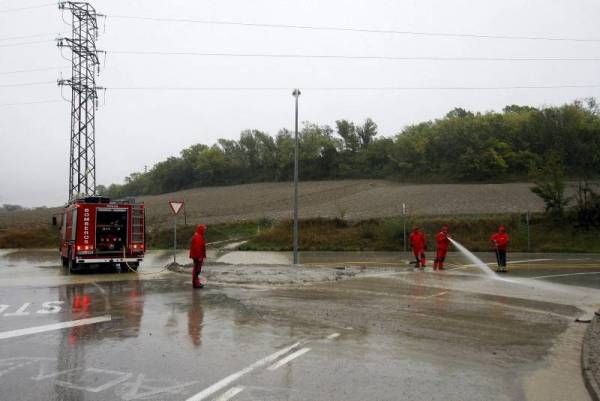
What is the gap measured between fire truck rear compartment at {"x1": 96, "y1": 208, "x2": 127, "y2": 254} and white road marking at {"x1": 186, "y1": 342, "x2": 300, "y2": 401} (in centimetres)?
1472

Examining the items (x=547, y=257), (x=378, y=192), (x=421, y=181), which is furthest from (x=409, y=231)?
(x=421, y=181)

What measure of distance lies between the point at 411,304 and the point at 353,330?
344 centimetres

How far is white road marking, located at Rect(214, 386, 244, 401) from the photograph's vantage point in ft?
18.3

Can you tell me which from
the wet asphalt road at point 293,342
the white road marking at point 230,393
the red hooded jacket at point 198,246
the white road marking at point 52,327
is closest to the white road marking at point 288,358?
the wet asphalt road at point 293,342

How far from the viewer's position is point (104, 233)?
69.4ft

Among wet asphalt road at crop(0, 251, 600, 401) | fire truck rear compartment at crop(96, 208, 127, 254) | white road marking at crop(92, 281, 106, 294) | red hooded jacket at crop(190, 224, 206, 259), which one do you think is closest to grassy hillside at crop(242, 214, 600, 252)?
fire truck rear compartment at crop(96, 208, 127, 254)

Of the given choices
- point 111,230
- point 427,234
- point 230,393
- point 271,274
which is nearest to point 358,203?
point 427,234

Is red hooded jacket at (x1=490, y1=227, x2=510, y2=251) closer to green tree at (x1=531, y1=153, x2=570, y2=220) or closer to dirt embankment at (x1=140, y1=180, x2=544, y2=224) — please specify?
green tree at (x1=531, y1=153, x2=570, y2=220)

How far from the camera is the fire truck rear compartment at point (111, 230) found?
68.2 ft

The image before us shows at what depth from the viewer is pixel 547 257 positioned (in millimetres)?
27906

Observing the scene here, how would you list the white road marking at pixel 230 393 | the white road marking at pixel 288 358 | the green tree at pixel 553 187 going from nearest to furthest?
the white road marking at pixel 230 393, the white road marking at pixel 288 358, the green tree at pixel 553 187

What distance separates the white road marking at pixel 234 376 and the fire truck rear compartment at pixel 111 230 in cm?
1472

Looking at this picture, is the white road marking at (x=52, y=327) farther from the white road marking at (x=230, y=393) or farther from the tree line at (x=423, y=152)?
the tree line at (x=423, y=152)

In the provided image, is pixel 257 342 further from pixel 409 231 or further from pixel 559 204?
pixel 559 204
